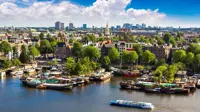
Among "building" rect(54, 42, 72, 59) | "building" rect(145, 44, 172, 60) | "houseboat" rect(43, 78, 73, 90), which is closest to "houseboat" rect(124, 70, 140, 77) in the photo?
"houseboat" rect(43, 78, 73, 90)

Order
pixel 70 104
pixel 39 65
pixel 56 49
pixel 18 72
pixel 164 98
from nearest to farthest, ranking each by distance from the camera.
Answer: pixel 70 104 < pixel 164 98 < pixel 18 72 < pixel 39 65 < pixel 56 49

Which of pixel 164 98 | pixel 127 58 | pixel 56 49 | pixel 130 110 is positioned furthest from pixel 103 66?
pixel 130 110

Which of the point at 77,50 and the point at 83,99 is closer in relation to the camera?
the point at 83,99

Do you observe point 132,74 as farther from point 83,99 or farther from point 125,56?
point 83,99

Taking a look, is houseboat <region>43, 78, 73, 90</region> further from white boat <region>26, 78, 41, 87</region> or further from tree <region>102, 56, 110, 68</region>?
tree <region>102, 56, 110, 68</region>

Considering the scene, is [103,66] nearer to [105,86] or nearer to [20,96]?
[105,86]

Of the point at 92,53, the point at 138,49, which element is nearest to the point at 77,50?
the point at 92,53

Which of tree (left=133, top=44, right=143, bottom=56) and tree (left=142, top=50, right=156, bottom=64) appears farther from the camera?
tree (left=133, top=44, right=143, bottom=56)

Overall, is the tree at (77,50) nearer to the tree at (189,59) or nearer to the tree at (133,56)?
the tree at (133,56)
